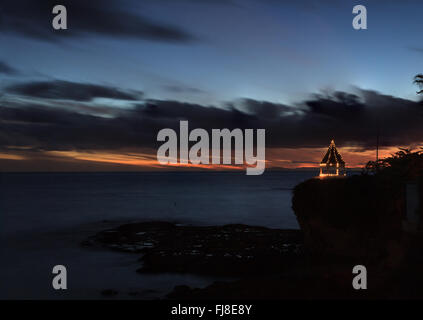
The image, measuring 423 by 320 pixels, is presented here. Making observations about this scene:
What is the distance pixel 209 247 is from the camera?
36969mm

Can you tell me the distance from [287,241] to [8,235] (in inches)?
1544

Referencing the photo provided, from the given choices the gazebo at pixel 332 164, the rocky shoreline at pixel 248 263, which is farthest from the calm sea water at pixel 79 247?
the gazebo at pixel 332 164

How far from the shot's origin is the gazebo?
3123 cm

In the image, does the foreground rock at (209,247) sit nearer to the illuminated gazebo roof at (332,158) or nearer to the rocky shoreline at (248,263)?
the rocky shoreline at (248,263)

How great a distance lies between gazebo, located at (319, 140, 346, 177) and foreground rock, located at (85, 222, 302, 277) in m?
7.73

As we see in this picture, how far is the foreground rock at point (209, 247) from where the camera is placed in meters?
30.3

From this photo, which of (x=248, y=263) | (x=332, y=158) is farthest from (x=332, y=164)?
(x=248, y=263)

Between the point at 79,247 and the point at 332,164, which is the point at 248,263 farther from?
the point at 79,247

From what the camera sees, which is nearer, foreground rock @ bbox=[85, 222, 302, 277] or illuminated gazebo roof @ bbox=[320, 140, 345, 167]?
foreground rock @ bbox=[85, 222, 302, 277]

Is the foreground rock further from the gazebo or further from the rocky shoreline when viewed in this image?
the gazebo

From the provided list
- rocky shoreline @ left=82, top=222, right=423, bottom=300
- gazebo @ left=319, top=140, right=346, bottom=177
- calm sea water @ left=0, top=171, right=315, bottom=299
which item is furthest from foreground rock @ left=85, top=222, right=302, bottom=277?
gazebo @ left=319, top=140, right=346, bottom=177

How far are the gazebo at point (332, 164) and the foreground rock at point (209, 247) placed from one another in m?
7.73

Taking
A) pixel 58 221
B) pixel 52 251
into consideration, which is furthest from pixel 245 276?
pixel 58 221

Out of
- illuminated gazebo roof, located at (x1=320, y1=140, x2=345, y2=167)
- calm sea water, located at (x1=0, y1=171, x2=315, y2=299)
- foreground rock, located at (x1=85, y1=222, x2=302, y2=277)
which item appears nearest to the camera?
calm sea water, located at (x1=0, y1=171, x2=315, y2=299)
